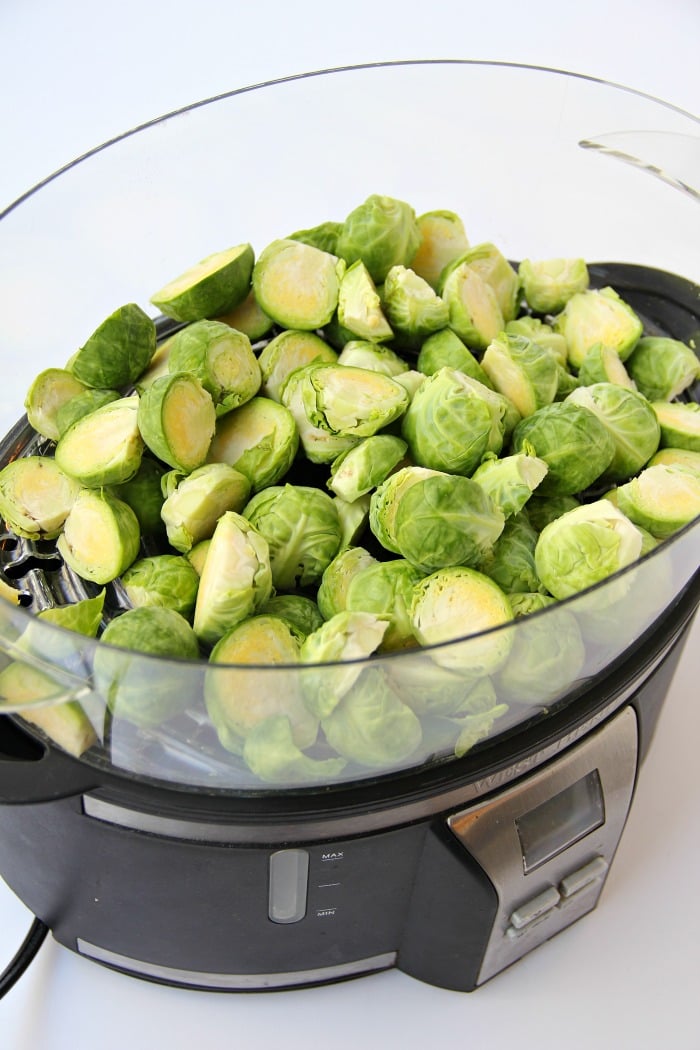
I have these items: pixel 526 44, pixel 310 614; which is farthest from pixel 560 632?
pixel 526 44

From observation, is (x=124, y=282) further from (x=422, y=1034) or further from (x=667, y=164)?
(x=422, y=1034)

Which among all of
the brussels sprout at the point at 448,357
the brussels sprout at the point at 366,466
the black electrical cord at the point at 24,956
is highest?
the brussels sprout at the point at 448,357

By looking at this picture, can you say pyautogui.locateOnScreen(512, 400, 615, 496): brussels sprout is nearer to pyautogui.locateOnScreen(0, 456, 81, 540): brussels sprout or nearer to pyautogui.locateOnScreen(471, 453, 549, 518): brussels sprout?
pyautogui.locateOnScreen(471, 453, 549, 518): brussels sprout

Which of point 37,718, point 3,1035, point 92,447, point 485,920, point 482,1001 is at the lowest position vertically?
point 482,1001

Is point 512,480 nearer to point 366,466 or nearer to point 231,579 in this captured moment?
point 366,466

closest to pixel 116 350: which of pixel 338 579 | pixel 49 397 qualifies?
pixel 49 397

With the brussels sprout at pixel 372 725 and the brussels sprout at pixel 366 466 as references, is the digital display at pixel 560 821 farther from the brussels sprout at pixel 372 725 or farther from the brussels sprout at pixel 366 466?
the brussels sprout at pixel 366 466

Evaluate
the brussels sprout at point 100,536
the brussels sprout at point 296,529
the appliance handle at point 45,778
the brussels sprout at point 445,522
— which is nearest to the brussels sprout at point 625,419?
the brussels sprout at point 445,522
